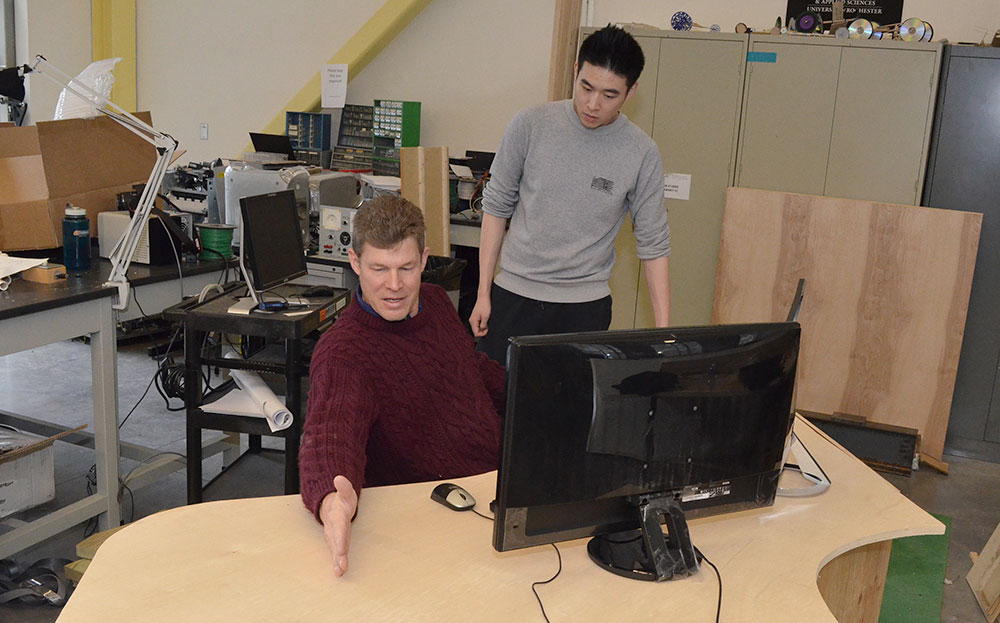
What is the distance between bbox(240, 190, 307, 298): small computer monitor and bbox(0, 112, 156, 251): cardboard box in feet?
2.93

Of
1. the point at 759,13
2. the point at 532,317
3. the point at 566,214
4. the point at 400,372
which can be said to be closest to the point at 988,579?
the point at 532,317

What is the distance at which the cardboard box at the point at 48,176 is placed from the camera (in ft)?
10.1

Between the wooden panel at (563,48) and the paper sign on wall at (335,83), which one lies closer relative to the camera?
the wooden panel at (563,48)

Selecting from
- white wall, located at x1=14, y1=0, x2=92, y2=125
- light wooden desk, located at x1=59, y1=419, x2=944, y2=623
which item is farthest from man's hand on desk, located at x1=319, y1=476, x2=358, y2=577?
white wall, located at x1=14, y1=0, x2=92, y2=125

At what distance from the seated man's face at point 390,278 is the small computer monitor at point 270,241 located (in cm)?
101

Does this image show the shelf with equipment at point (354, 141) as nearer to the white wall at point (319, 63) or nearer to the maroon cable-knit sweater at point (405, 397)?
the white wall at point (319, 63)

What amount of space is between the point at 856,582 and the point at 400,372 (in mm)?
1127

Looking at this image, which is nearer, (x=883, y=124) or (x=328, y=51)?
(x=883, y=124)

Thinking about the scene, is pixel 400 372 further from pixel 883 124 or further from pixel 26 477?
pixel 883 124

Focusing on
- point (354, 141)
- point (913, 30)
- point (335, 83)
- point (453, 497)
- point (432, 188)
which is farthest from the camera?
point (354, 141)

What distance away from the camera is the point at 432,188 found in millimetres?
4691

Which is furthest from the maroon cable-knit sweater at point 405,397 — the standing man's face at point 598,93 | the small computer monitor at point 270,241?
the small computer monitor at point 270,241

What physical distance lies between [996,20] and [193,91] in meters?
5.64

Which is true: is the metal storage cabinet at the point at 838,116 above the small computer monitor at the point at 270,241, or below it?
above
